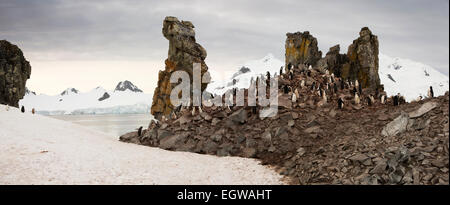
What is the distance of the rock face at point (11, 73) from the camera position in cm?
7431

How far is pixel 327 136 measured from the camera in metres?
21.3

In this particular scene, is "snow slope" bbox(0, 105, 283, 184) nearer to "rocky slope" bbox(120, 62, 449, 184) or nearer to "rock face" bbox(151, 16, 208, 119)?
"rocky slope" bbox(120, 62, 449, 184)

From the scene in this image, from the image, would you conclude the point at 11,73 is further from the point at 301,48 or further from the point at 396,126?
the point at 396,126

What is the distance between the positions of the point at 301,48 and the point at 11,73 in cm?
6371

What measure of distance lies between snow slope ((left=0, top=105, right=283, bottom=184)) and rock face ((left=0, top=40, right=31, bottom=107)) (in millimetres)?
59162

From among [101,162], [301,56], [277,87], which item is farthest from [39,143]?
[301,56]

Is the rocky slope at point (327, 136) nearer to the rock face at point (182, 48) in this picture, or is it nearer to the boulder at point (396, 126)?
the boulder at point (396, 126)

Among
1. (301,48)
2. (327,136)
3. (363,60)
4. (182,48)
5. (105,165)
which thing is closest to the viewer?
(105,165)

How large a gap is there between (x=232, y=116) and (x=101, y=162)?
10.3 meters

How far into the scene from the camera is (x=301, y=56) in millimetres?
59406

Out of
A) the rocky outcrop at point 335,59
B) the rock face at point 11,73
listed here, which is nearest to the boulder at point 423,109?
the rocky outcrop at point 335,59

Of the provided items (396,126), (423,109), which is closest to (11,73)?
(396,126)
